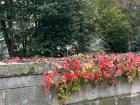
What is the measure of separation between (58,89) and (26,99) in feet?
1.57

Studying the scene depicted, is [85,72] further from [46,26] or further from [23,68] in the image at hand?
[46,26]

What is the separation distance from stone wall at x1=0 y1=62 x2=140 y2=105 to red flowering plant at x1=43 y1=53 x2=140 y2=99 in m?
0.09

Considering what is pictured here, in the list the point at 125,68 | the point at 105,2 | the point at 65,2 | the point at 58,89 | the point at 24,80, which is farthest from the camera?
the point at 105,2

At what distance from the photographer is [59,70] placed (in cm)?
489

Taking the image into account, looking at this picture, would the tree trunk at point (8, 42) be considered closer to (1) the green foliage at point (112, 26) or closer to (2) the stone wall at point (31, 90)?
(1) the green foliage at point (112, 26)

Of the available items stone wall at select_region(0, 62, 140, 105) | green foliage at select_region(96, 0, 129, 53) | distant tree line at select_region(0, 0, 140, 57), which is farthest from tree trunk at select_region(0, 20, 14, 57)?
stone wall at select_region(0, 62, 140, 105)

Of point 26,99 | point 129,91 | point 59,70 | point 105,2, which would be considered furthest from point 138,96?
point 105,2

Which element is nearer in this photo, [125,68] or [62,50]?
[125,68]

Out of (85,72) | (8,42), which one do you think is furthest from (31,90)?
(8,42)

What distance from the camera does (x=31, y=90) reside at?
15.0 feet

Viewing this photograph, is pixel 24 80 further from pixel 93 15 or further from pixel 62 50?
pixel 93 15

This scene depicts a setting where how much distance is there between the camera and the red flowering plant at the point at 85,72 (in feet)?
15.9

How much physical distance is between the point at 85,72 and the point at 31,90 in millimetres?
851

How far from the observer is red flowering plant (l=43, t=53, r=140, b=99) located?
191 inches
